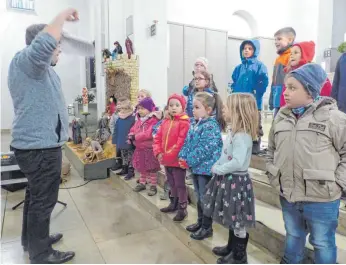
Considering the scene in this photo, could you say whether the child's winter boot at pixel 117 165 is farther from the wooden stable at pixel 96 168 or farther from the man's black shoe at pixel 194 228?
the man's black shoe at pixel 194 228

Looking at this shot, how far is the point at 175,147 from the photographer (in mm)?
2389

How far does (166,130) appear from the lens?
251cm

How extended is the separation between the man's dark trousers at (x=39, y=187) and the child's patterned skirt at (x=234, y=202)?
3.50 ft

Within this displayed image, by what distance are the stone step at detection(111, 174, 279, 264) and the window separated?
26.8 ft

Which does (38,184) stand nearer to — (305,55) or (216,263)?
(216,263)

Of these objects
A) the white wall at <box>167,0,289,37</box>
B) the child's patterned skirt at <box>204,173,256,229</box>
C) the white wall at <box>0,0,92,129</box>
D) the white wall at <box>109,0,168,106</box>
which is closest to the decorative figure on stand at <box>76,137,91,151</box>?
the white wall at <box>109,0,168,106</box>

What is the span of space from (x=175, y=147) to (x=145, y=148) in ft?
2.74

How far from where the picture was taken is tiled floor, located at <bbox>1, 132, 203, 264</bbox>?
2.12 metres

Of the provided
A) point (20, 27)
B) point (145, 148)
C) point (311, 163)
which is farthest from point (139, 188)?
point (20, 27)

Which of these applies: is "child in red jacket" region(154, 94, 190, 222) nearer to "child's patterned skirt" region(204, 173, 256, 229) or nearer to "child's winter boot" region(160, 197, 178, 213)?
"child's winter boot" region(160, 197, 178, 213)

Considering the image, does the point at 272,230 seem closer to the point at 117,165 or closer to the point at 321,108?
the point at 321,108

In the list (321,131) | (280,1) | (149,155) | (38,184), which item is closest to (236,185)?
(321,131)

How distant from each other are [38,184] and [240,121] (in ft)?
4.38

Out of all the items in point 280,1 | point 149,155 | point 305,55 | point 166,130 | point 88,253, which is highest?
point 280,1
